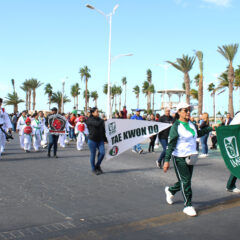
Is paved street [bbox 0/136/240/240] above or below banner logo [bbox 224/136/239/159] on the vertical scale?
below

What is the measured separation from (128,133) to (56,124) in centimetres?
517

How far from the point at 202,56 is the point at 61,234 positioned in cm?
3617

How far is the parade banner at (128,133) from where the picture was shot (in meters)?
7.63

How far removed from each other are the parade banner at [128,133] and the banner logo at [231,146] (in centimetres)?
203

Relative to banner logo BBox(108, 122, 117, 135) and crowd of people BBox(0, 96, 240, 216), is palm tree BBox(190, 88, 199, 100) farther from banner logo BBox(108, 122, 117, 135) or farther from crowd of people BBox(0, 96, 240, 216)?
banner logo BBox(108, 122, 117, 135)

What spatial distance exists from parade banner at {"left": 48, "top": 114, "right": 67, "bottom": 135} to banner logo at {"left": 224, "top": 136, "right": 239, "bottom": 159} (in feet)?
24.3

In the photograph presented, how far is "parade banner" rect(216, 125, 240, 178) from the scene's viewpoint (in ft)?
18.5

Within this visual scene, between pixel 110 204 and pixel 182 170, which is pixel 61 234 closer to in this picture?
pixel 110 204

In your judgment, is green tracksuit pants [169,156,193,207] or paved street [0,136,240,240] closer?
paved street [0,136,240,240]

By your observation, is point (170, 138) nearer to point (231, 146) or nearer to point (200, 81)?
point (231, 146)

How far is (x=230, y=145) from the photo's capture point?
5.78 m

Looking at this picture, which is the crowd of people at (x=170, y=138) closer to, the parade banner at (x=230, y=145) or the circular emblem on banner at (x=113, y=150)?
the parade banner at (x=230, y=145)

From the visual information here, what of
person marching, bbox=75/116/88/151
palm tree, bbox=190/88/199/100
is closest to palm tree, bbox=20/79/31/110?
palm tree, bbox=190/88/199/100

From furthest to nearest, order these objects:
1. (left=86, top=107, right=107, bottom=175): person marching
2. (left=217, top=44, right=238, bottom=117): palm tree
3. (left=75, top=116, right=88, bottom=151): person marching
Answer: (left=217, top=44, right=238, bottom=117): palm tree, (left=75, top=116, right=88, bottom=151): person marching, (left=86, top=107, right=107, bottom=175): person marching
